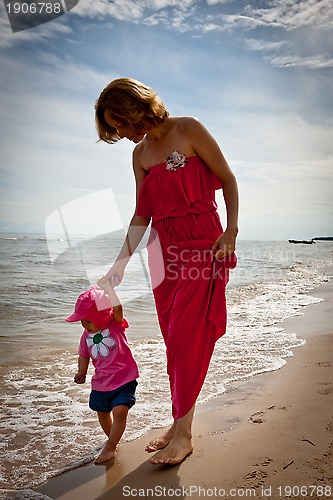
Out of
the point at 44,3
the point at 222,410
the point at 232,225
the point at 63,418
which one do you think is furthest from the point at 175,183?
the point at 44,3

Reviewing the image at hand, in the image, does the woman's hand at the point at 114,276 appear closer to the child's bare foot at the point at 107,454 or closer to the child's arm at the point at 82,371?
the child's arm at the point at 82,371

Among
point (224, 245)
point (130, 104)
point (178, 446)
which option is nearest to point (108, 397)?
point (178, 446)

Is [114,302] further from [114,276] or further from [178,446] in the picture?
[178,446]

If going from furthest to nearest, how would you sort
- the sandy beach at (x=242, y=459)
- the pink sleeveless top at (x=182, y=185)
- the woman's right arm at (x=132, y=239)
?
the woman's right arm at (x=132, y=239)
the pink sleeveless top at (x=182, y=185)
the sandy beach at (x=242, y=459)

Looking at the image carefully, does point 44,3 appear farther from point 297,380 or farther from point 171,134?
point 297,380

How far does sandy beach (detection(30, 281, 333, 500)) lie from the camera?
79.4 inches

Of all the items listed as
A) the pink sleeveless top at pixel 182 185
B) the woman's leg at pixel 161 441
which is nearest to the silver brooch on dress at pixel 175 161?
the pink sleeveless top at pixel 182 185

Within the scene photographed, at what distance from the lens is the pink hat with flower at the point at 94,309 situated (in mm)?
2629

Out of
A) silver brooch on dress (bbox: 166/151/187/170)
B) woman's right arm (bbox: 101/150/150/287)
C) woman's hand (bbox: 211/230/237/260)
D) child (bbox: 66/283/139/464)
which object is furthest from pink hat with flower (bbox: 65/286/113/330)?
silver brooch on dress (bbox: 166/151/187/170)

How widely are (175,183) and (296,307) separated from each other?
5475 millimetres

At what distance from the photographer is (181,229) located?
259 cm

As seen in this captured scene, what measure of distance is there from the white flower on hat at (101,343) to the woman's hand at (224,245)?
0.78 meters

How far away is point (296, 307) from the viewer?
7461 millimetres

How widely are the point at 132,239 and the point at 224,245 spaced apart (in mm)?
655
